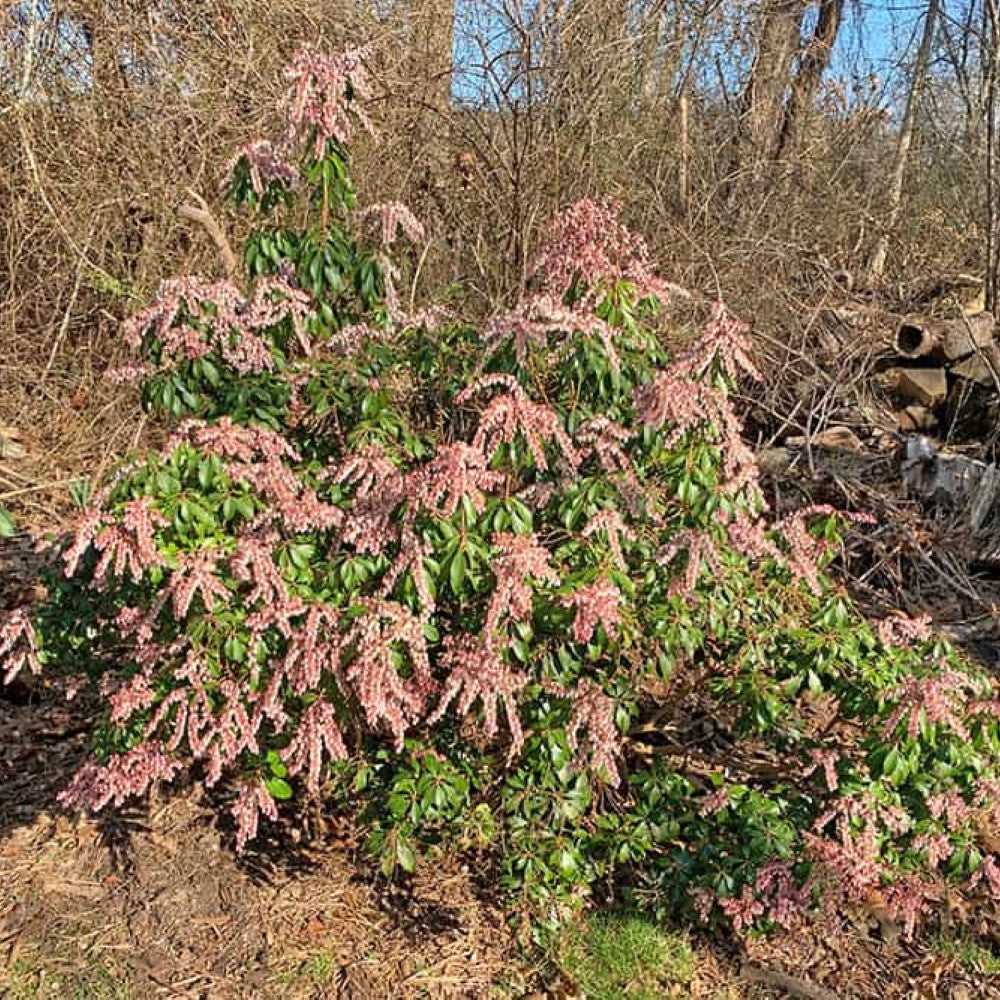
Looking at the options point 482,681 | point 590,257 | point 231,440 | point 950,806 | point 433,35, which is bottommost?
point 950,806

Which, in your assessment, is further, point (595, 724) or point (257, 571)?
point (595, 724)

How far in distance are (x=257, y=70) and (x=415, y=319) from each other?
3.79m

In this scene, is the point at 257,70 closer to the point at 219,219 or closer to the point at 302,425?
the point at 219,219

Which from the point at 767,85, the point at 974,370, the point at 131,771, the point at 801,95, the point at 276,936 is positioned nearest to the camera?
the point at 131,771

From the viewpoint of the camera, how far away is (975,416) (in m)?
6.69

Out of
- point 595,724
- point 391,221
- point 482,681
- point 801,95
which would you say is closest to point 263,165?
point 391,221

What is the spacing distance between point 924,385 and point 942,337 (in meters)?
0.52

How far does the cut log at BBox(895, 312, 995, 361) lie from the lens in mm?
6918

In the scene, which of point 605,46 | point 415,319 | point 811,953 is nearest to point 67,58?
point 605,46

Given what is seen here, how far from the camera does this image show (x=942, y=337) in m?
7.08

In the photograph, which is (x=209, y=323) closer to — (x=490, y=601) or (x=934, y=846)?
(x=490, y=601)

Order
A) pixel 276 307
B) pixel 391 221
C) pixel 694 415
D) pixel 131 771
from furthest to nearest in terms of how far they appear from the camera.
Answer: pixel 391 221
pixel 276 307
pixel 131 771
pixel 694 415

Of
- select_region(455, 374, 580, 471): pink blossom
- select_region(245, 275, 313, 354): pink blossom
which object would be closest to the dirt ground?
select_region(455, 374, 580, 471): pink blossom

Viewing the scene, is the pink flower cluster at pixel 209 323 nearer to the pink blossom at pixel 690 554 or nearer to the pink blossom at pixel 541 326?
the pink blossom at pixel 541 326
